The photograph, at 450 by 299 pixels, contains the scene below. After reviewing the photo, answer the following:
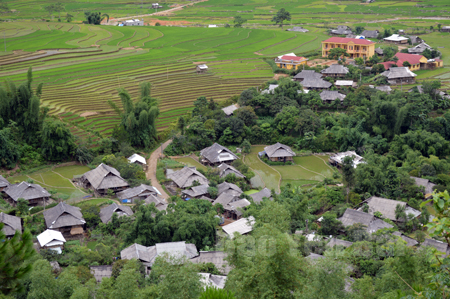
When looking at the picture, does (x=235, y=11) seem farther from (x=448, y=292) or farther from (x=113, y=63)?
(x=448, y=292)

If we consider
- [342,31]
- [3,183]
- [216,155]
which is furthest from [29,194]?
[342,31]

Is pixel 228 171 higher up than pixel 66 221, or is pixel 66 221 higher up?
pixel 66 221

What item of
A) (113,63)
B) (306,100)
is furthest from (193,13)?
(306,100)

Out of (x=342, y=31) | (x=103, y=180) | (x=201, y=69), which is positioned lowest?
(x=103, y=180)

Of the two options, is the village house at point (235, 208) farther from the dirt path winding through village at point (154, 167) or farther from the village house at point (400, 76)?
the village house at point (400, 76)

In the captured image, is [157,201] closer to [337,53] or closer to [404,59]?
[337,53]

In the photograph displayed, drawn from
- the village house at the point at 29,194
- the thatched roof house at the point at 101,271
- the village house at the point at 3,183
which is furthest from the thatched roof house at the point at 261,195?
the village house at the point at 3,183
